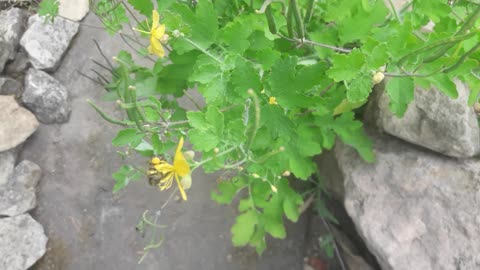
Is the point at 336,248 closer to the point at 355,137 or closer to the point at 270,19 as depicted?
the point at 355,137

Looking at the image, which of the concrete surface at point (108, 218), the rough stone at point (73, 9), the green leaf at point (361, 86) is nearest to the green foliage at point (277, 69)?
the green leaf at point (361, 86)

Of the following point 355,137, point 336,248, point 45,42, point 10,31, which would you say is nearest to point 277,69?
point 355,137

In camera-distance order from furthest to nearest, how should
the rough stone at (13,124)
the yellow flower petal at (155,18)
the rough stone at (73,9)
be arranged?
the rough stone at (73,9), the rough stone at (13,124), the yellow flower petal at (155,18)

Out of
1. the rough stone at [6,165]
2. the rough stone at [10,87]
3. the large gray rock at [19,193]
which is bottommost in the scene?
the large gray rock at [19,193]

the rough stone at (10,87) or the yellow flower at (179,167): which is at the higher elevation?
the yellow flower at (179,167)

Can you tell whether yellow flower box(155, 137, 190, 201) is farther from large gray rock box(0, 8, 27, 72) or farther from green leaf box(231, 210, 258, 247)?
large gray rock box(0, 8, 27, 72)

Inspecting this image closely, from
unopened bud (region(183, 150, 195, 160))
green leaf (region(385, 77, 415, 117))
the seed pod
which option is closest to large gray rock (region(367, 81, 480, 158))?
green leaf (region(385, 77, 415, 117))

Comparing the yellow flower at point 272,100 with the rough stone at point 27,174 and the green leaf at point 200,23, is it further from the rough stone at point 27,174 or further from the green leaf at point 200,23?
the rough stone at point 27,174

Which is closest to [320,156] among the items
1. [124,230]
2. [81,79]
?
[124,230]
